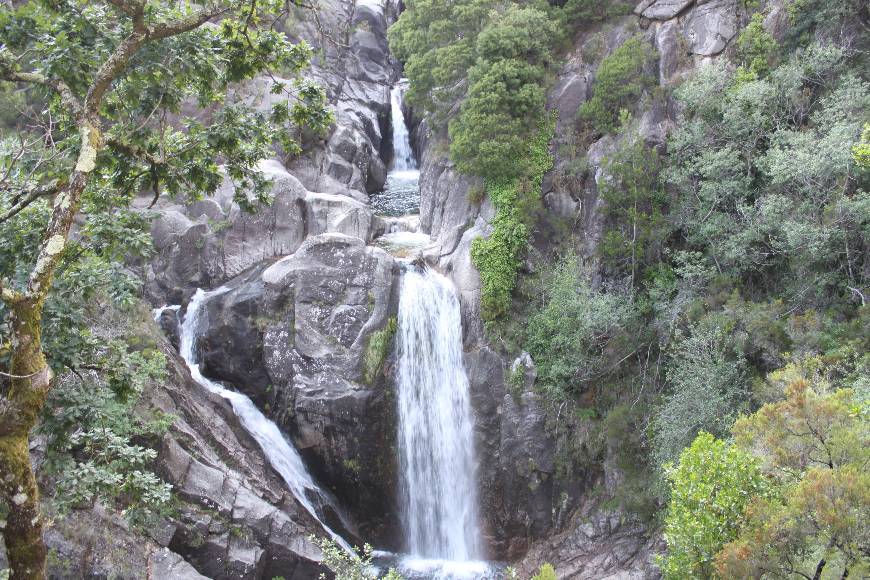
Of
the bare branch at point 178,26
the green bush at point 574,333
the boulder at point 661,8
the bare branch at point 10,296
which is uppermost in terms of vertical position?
the boulder at point 661,8

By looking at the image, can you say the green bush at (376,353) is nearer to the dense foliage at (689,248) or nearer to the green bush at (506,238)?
the green bush at (506,238)

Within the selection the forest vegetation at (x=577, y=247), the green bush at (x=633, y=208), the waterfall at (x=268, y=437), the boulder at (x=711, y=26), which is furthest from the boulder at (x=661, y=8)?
the waterfall at (x=268, y=437)

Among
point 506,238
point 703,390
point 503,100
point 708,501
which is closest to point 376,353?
point 506,238

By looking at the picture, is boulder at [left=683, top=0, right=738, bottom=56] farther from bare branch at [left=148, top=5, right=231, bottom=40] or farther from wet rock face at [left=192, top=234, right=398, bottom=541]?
bare branch at [left=148, top=5, right=231, bottom=40]

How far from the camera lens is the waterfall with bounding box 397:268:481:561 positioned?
1722 centimetres

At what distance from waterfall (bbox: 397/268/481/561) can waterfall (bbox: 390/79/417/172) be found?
1639 centimetres

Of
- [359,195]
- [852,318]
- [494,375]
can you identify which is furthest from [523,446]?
[359,195]

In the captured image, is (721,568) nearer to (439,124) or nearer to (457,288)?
(457,288)

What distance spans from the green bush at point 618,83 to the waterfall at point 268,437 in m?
14.3

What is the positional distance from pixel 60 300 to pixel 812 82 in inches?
704

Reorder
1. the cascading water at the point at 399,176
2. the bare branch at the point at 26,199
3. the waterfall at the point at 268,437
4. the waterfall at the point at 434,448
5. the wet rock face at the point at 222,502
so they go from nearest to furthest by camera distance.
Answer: the bare branch at the point at 26,199 < the wet rock face at the point at 222,502 < the waterfall at the point at 268,437 < the waterfall at the point at 434,448 < the cascading water at the point at 399,176

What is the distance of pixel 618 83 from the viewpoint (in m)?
18.9

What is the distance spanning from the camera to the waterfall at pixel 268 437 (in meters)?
16.3

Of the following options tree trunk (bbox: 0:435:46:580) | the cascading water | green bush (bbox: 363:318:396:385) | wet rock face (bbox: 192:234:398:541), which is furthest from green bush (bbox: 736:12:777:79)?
tree trunk (bbox: 0:435:46:580)
